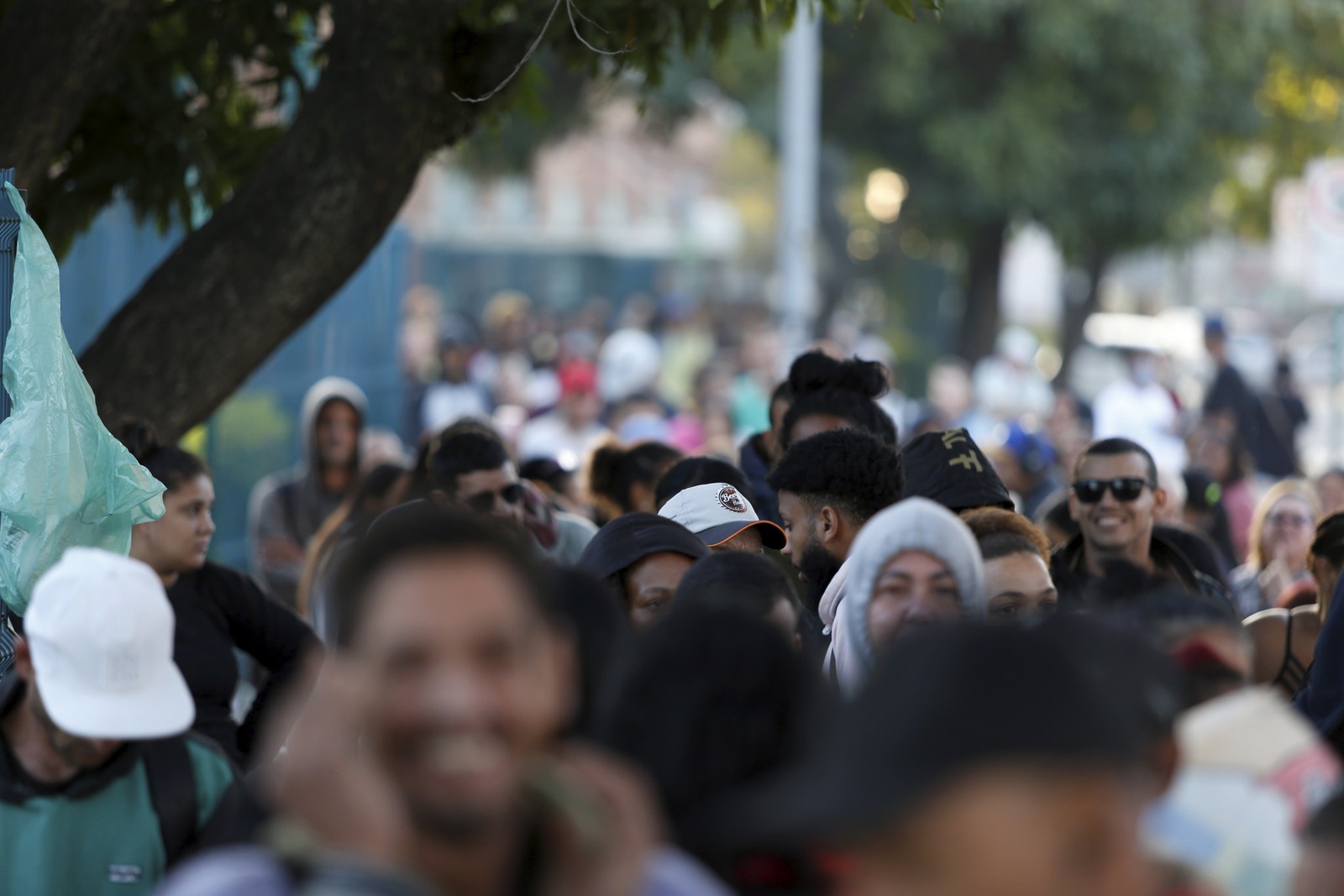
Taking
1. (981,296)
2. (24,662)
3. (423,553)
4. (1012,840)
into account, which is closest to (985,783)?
(1012,840)

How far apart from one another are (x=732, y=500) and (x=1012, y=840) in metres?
3.59

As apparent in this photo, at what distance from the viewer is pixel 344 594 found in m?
2.59

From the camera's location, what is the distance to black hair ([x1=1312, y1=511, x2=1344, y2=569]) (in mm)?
6176

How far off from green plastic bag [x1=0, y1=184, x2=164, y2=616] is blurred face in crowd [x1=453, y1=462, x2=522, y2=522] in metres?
1.69

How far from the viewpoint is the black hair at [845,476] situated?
17.9ft

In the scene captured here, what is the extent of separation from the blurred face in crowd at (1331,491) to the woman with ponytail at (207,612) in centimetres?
614

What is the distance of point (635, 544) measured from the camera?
4578 mm

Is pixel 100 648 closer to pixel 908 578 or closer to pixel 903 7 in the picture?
pixel 908 578

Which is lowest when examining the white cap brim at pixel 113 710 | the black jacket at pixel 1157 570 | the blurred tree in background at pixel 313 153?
the black jacket at pixel 1157 570

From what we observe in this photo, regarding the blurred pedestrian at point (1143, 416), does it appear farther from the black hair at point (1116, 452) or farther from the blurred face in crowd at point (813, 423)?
the blurred face in crowd at point (813, 423)

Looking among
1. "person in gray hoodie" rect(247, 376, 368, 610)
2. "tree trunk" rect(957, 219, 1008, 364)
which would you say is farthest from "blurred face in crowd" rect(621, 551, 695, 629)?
"tree trunk" rect(957, 219, 1008, 364)

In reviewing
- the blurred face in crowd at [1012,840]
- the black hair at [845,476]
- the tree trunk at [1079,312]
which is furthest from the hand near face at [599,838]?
the tree trunk at [1079,312]

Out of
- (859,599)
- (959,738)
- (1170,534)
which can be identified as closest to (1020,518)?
(859,599)

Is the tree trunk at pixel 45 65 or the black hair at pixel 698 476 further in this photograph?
the black hair at pixel 698 476
